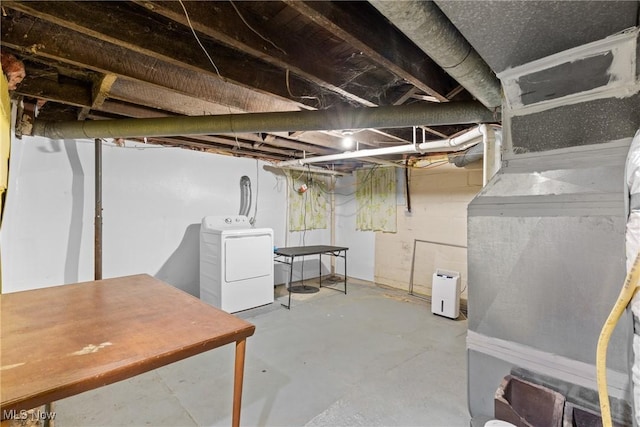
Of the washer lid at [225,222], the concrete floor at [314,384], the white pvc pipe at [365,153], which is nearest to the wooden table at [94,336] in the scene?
the concrete floor at [314,384]

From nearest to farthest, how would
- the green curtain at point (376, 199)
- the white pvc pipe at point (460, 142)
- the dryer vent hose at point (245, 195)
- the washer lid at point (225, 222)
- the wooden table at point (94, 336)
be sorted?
the wooden table at point (94, 336), the white pvc pipe at point (460, 142), the washer lid at point (225, 222), the dryer vent hose at point (245, 195), the green curtain at point (376, 199)

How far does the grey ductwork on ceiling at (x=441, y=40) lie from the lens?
2.96ft

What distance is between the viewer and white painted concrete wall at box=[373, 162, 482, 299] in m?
4.22

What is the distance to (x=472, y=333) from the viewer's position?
4.38ft

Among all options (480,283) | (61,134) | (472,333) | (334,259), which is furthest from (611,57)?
(334,259)

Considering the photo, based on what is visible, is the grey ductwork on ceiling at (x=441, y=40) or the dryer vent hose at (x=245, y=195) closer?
the grey ductwork on ceiling at (x=441, y=40)

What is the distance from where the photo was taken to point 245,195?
15.1ft

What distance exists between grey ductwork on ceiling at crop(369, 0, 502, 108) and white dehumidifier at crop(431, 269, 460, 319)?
283 centimetres

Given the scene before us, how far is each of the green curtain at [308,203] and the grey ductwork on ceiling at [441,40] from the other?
4004mm

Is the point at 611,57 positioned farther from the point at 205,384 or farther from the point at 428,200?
the point at 428,200

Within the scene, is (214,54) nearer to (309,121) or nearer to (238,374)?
(309,121)

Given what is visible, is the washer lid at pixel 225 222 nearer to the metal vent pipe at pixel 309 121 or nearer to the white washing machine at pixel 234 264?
the white washing machine at pixel 234 264

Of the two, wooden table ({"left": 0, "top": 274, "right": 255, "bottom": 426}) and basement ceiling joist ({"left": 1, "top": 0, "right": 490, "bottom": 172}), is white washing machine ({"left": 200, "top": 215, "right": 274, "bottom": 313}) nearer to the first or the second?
basement ceiling joist ({"left": 1, "top": 0, "right": 490, "bottom": 172})

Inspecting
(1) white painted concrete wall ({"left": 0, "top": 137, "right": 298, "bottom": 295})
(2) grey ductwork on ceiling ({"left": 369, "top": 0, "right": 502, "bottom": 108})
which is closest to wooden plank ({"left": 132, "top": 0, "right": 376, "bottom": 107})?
(2) grey ductwork on ceiling ({"left": 369, "top": 0, "right": 502, "bottom": 108})
